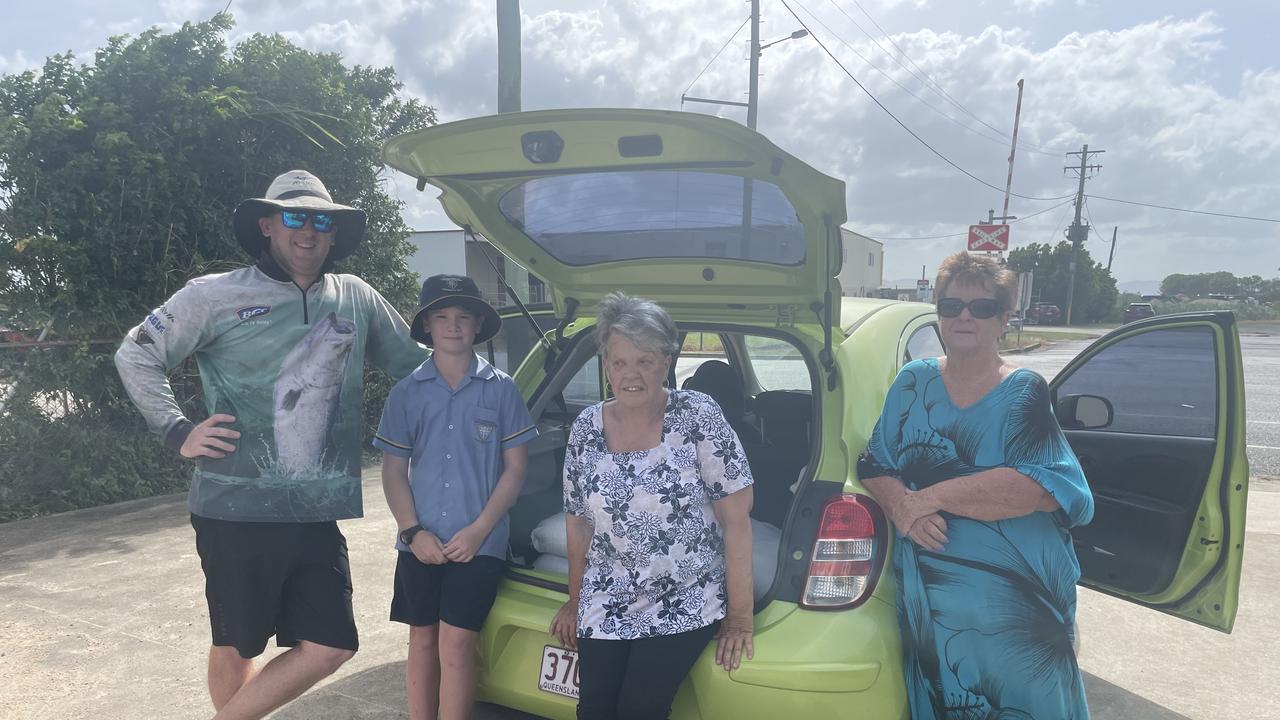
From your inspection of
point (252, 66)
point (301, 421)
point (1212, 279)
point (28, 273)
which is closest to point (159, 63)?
point (252, 66)

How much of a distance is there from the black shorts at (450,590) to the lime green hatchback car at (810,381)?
8cm

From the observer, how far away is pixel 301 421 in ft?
7.38

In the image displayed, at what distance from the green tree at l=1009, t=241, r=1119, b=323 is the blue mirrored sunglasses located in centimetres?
5081

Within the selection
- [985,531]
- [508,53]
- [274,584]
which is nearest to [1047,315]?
[508,53]

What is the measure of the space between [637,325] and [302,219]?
1.11 meters

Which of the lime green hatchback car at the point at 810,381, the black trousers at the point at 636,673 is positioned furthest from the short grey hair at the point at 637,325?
the black trousers at the point at 636,673

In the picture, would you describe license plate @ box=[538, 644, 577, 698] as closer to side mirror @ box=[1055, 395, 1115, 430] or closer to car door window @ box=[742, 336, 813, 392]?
side mirror @ box=[1055, 395, 1115, 430]

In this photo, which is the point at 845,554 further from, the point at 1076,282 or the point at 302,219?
the point at 1076,282

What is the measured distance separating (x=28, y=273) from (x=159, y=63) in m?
1.88

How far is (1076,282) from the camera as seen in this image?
47.2 metres

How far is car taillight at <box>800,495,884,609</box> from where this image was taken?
200 cm

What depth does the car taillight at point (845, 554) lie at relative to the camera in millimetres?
1998

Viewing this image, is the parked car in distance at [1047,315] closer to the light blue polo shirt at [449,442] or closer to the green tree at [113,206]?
the green tree at [113,206]

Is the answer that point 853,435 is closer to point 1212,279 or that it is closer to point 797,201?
point 797,201
